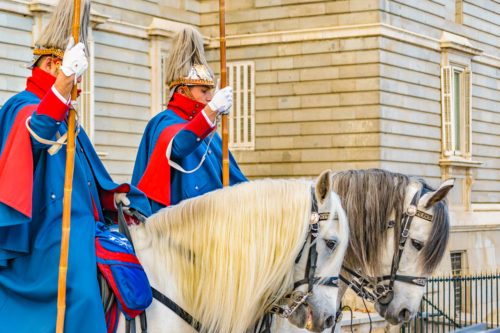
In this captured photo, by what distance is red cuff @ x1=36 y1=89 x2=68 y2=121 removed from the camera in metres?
3.14

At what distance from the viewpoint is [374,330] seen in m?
10.1

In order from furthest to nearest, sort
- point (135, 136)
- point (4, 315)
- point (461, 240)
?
1. point (461, 240)
2. point (135, 136)
3. point (4, 315)

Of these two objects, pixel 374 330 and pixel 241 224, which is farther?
pixel 374 330

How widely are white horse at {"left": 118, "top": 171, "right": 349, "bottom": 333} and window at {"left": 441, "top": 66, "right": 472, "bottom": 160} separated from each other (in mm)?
17167

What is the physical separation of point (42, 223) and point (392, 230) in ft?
7.16

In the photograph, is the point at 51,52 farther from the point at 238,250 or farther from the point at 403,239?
the point at 403,239

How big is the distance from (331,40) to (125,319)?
49.2ft

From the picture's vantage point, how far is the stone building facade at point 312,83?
16141 millimetres

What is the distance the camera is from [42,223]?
10.8ft

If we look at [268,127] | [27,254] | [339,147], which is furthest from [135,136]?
[27,254]

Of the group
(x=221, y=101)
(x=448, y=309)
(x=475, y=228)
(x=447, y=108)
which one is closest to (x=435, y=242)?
(x=221, y=101)

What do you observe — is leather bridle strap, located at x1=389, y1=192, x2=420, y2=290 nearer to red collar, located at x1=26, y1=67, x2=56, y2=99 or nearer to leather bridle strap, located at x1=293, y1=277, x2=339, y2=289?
leather bridle strap, located at x1=293, y1=277, x2=339, y2=289

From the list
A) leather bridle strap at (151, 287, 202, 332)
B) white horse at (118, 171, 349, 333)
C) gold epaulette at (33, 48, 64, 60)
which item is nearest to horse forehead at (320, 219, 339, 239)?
white horse at (118, 171, 349, 333)

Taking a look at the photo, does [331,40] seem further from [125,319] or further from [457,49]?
[125,319]
